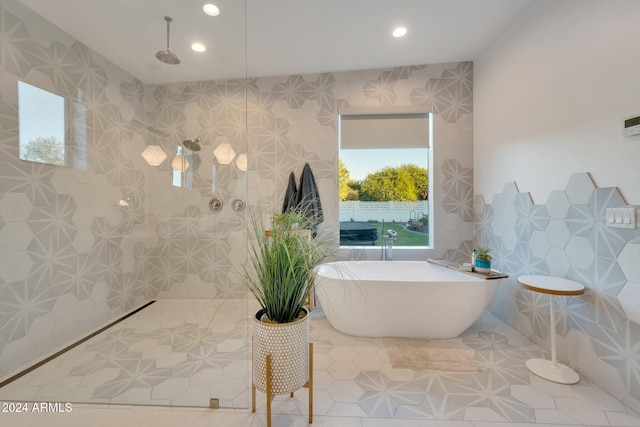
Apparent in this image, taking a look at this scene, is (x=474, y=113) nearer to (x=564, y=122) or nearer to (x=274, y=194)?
(x=564, y=122)

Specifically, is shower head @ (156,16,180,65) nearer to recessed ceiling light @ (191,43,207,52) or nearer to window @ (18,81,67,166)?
recessed ceiling light @ (191,43,207,52)

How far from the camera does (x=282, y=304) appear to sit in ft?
4.32

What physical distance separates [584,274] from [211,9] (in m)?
3.35

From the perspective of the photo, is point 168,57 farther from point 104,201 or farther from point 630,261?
point 630,261

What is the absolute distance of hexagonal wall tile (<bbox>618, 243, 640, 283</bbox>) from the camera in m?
1.42

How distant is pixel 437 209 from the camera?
2986 millimetres

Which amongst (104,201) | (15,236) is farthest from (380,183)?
(15,236)

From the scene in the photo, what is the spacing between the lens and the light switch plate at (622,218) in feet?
4.69

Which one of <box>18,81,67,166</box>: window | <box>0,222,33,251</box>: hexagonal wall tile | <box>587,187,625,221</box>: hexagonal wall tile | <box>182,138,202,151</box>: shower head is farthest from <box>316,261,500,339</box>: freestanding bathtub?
<box>18,81,67,166</box>: window

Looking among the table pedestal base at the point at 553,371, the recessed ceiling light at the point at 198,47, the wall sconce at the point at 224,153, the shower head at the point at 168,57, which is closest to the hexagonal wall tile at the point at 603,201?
the table pedestal base at the point at 553,371

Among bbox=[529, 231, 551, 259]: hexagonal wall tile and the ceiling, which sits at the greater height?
the ceiling

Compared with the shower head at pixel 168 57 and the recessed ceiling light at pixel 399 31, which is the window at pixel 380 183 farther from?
the shower head at pixel 168 57

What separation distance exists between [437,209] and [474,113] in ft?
3.92

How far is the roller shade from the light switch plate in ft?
5.88
